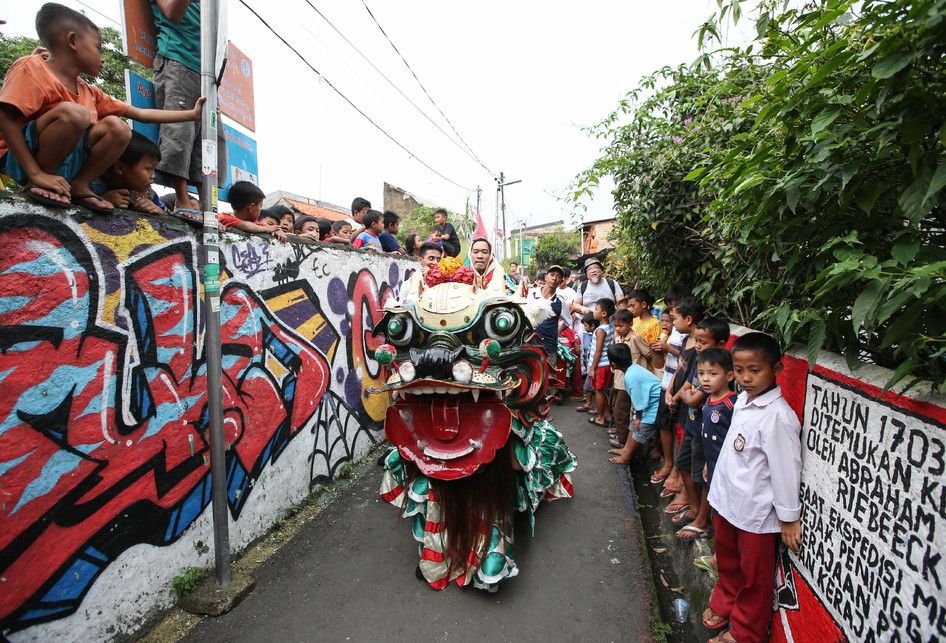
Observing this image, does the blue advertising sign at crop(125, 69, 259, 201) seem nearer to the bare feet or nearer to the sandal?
the sandal

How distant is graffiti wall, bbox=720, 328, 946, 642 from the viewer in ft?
4.12

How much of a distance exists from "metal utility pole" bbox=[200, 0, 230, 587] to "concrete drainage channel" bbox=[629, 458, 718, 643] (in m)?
2.71

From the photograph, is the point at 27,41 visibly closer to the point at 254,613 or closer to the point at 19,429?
the point at 19,429

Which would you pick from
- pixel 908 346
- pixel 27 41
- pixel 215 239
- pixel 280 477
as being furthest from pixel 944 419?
pixel 27 41

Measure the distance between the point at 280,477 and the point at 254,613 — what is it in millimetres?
1034

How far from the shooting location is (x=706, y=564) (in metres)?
2.67

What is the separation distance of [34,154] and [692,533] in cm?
435

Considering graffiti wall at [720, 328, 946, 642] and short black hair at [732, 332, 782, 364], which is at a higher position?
short black hair at [732, 332, 782, 364]

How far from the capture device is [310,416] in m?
3.85

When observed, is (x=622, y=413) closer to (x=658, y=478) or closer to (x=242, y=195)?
(x=658, y=478)

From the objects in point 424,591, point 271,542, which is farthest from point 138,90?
point 424,591

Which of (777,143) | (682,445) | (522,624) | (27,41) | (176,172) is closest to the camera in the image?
(777,143)

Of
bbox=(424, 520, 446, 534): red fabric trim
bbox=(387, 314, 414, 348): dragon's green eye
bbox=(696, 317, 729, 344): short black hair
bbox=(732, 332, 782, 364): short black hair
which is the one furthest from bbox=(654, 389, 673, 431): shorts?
bbox=(387, 314, 414, 348): dragon's green eye

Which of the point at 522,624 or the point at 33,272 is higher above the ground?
the point at 33,272
